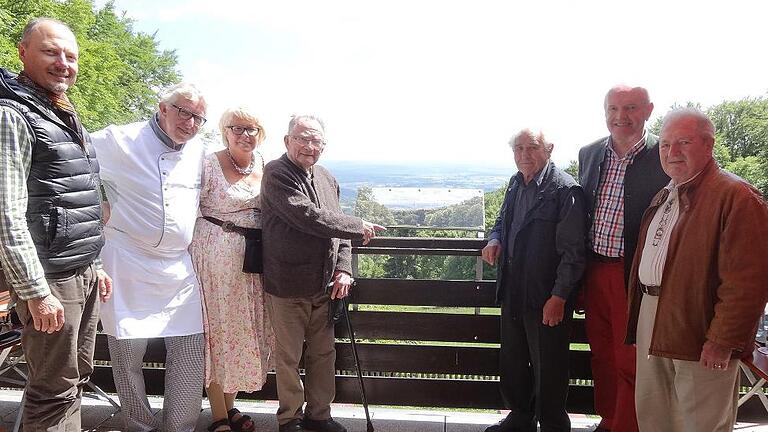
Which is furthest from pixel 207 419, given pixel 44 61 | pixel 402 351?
A: pixel 44 61

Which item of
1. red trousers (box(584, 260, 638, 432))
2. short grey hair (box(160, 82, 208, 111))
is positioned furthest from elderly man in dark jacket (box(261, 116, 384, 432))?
red trousers (box(584, 260, 638, 432))

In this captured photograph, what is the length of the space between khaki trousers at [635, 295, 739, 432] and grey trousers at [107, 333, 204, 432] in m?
1.91

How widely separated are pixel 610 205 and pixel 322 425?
168cm

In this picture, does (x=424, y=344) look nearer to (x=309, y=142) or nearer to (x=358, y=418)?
(x=358, y=418)

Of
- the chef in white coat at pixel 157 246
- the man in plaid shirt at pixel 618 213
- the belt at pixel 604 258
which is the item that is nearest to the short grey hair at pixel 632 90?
the man in plaid shirt at pixel 618 213

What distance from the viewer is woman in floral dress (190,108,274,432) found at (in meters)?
2.69

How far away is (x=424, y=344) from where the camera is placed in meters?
3.15

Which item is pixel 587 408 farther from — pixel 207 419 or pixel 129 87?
pixel 129 87

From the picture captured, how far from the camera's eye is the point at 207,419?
302 cm

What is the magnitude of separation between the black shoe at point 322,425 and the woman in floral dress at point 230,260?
30 cm

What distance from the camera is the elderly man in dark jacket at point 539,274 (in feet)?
8.28

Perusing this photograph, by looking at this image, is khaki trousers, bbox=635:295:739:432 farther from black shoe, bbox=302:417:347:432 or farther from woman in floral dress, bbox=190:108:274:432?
woman in floral dress, bbox=190:108:274:432

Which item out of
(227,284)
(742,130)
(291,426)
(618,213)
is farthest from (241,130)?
(742,130)

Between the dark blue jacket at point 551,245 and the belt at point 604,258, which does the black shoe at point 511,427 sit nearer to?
the dark blue jacket at point 551,245
